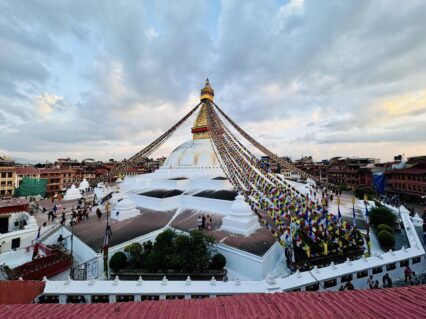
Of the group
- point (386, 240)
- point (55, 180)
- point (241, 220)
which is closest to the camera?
point (386, 240)

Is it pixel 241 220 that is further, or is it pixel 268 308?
pixel 241 220

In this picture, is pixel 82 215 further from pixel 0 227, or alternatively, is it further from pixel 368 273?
Answer: pixel 368 273

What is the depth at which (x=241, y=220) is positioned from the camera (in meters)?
8.82

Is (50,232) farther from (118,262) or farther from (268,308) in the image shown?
→ (268,308)

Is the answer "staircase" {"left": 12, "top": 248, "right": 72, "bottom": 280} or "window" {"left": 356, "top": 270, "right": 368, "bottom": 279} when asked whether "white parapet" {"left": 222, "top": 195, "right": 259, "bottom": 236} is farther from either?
"staircase" {"left": 12, "top": 248, "right": 72, "bottom": 280}

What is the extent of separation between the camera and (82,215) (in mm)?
12242

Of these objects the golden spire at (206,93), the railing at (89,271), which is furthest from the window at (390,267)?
the golden spire at (206,93)

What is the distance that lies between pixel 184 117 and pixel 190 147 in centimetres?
306

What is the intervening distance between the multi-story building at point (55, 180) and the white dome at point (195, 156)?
21.5 meters

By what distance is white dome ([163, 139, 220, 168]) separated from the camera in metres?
18.4

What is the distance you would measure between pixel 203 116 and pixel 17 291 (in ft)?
63.8

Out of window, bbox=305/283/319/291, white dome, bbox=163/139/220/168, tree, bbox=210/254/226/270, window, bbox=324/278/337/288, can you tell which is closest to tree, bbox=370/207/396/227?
window, bbox=324/278/337/288

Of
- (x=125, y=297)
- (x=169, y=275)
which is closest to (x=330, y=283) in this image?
(x=169, y=275)

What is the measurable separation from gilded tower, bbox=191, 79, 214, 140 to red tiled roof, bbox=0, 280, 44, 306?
1779 cm
